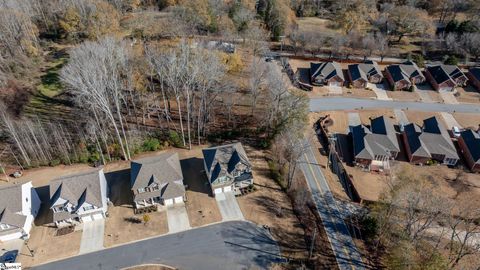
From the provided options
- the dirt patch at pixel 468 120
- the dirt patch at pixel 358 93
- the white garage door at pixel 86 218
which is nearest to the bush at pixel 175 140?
the white garage door at pixel 86 218

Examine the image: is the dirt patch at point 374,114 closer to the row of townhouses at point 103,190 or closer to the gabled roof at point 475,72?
the gabled roof at point 475,72

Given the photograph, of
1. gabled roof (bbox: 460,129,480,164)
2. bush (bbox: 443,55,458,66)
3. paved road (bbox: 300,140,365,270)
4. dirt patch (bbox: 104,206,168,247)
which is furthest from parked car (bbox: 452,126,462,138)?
dirt patch (bbox: 104,206,168,247)

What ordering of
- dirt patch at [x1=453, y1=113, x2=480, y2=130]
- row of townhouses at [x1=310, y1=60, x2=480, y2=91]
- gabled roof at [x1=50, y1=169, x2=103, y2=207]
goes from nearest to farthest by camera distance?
gabled roof at [x1=50, y1=169, x2=103, y2=207]
dirt patch at [x1=453, y1=113, x2=480, y2=130]
row of townhouses at [x1=310, y1=60, x2=480, y2=91]

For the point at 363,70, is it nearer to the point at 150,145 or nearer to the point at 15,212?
the point at 150,145

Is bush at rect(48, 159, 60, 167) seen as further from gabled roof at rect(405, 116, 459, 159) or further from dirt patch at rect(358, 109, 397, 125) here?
gabled roof at rect(405, 116, 459, 159)

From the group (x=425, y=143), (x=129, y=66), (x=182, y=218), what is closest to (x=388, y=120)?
(x=425, y=143)
